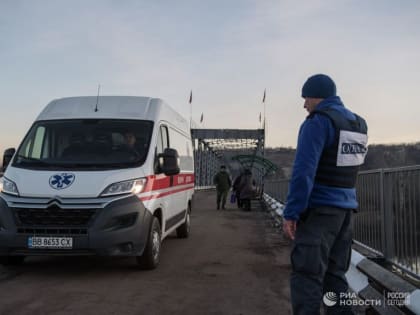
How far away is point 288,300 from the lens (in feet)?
17.0

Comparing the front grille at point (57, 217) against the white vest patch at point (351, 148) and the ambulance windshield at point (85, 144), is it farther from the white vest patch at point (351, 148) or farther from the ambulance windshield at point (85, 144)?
the white vest patch at point (351, 148)

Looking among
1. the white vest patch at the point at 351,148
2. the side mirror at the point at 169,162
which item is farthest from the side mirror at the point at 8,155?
the white vest patch at the point at 351,148

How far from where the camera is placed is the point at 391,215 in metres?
5.28

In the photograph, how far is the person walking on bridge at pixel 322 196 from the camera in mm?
3217

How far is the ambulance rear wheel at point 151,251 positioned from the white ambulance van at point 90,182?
0.01 meters

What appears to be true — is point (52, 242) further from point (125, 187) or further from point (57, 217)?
point (125, 187)

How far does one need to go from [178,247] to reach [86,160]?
10.2ft

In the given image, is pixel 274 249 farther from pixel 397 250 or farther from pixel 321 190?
pixel 321 190

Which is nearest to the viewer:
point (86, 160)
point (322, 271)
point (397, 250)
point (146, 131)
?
point (322, 271)

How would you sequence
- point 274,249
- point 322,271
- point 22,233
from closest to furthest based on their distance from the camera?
point 322,271 < point 22,233 < point 274,249

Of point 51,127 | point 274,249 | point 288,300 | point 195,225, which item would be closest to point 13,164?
point 51,127

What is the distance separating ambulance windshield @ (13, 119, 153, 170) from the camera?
6504mm

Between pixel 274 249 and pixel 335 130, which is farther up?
pixel 335 130

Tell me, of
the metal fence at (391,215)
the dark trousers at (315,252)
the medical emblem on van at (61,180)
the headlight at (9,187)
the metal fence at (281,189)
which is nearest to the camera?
the dark trousers at (315,252)
